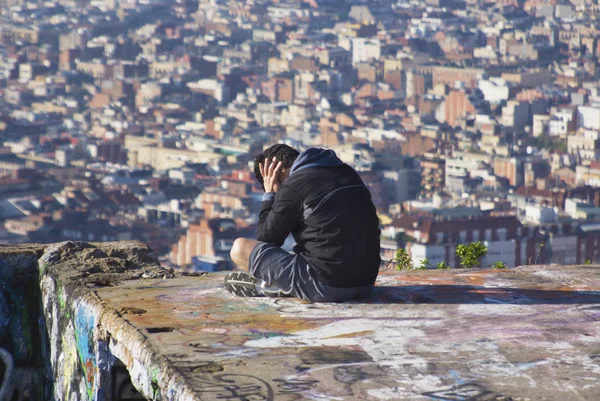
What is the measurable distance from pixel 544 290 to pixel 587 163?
41.2 m

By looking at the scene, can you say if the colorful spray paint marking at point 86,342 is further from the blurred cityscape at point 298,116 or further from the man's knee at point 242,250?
the blurred cityscape at point 298,116

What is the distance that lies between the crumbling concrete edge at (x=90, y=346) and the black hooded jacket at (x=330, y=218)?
0.49 m

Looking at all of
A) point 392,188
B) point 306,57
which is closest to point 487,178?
point 392,188

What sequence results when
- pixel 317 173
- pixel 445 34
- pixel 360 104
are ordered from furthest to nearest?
pixel 445 34 → pixel 360 104 → pixel 317 173

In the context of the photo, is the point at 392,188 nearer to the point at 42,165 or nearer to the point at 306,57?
the point at 42,165

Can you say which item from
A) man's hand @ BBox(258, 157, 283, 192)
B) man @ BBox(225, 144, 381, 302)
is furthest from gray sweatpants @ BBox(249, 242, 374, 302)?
man's hand @ BBox(258, 157, 283, 192)

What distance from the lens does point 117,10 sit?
86.4 meters

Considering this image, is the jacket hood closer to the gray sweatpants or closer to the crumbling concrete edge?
the gray sweatpants

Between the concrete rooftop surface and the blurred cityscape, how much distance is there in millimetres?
23672

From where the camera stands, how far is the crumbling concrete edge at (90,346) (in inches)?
119

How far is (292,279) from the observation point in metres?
3.56

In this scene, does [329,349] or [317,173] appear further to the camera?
[317,173]

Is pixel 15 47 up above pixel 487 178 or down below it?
above

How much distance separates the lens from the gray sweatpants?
3551mm
